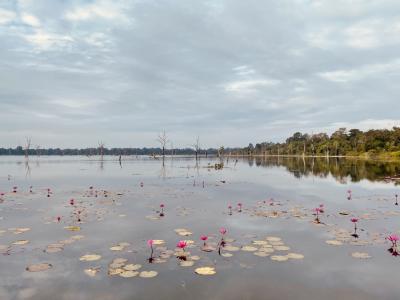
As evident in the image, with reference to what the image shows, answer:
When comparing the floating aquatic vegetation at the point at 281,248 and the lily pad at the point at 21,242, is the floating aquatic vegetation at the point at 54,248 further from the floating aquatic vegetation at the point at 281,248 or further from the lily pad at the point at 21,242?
the floating aquatic vegetation at the point at 281,248

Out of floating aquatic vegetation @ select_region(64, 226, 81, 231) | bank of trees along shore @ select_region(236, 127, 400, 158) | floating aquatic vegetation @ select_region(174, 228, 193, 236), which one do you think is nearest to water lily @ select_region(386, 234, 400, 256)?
floating aquatic vegetation @ select_region(174, 228, 193, 236)

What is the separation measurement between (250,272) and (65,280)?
4171 millimetres

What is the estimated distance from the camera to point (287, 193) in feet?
72.6

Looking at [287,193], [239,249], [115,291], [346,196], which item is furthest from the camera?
[287,193]

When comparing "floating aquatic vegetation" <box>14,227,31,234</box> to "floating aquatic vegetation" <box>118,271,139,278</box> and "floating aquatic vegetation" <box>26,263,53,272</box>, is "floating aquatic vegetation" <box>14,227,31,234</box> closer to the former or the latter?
"floating aquatic vegetation" <box>26,263,53,272</box>

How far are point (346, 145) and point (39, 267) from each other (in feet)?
428

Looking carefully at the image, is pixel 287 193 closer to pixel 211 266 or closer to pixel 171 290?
pixel 211 266

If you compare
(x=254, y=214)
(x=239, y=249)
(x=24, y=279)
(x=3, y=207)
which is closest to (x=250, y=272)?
(x=239, y=249)

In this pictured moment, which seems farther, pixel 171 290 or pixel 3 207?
pixel 3 207

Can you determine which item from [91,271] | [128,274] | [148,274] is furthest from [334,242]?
[91,271]

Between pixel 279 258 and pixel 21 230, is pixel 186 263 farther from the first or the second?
pixel 21 230

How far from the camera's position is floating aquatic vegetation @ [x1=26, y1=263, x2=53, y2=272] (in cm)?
803

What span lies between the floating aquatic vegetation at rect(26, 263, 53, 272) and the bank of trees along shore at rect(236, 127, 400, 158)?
82160mm

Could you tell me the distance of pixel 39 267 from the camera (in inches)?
323
